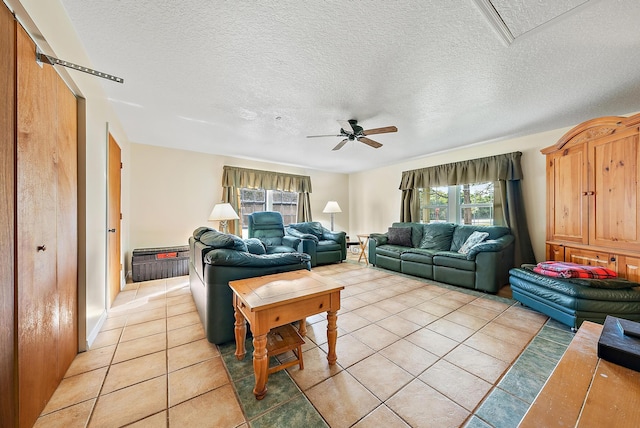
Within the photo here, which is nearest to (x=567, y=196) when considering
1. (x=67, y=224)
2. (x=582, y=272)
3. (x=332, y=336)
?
(x=582, y=272)

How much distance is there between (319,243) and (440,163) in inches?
120

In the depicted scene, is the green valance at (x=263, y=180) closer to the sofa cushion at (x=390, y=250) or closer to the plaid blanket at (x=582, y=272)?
the sofa cushion at (x=390, y=250)

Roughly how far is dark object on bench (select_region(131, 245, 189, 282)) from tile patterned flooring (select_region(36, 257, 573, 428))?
119 cm

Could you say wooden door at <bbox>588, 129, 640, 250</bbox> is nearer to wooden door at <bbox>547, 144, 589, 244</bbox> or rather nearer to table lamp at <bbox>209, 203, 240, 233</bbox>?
wooden door at <bbox>547, 144, 589, 244</bbox>

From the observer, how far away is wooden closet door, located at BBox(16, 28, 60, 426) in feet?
3.74

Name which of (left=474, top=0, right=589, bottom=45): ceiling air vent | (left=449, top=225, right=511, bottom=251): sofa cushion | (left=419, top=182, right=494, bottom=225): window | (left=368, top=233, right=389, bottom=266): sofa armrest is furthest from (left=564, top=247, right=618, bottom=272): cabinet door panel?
(left=368, top=233, right=389, bottom=266): sofa armrest

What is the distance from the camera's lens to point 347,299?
117 inches

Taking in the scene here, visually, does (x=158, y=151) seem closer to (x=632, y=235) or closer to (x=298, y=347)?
(x=298, y=347)

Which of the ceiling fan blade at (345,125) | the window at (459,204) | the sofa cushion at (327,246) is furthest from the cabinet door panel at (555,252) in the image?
the sofa cushion at (327,246)

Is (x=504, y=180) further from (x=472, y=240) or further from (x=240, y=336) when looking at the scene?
(x=240, y=336)

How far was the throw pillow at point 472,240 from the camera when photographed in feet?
12.0

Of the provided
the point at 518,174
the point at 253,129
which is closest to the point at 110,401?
the point at 253,129

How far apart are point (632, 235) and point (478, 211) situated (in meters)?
2.12

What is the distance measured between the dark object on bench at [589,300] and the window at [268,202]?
4.87 metres
